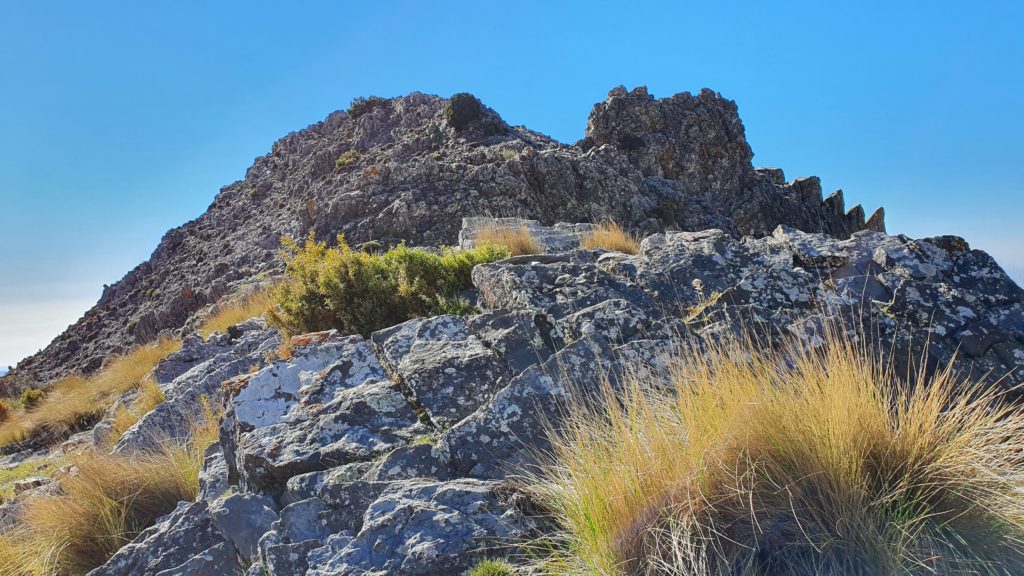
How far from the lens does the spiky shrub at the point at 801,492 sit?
2.54 m

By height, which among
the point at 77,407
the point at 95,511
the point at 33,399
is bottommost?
the point at 95,511

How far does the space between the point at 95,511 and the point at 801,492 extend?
17.7 ft

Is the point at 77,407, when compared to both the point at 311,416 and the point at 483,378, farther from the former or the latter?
the point at 483,378

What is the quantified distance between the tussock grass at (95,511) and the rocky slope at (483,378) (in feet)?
2.06

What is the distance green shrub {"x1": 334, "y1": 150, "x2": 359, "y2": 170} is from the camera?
102ft

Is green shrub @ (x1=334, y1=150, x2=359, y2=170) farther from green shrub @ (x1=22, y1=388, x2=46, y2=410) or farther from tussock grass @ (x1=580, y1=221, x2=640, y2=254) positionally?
tussock grass @ (x1=580, y1=221, x2=640, y2=254)

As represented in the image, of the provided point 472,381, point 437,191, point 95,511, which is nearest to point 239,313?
point 95,511

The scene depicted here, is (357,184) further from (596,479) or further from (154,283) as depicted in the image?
(596,479)

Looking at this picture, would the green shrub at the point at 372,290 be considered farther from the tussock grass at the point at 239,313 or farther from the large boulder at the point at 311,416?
the tussock grass at the point at 239,313

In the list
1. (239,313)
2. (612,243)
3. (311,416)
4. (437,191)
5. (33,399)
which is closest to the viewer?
(311,416)

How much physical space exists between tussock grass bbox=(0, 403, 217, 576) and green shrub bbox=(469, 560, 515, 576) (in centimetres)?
354

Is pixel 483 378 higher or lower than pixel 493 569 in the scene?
higher

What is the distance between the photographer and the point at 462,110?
31.0 meters

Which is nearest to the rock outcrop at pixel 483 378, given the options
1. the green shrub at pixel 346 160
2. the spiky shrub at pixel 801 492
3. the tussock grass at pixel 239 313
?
the spiky shrub at pixel 801 492
